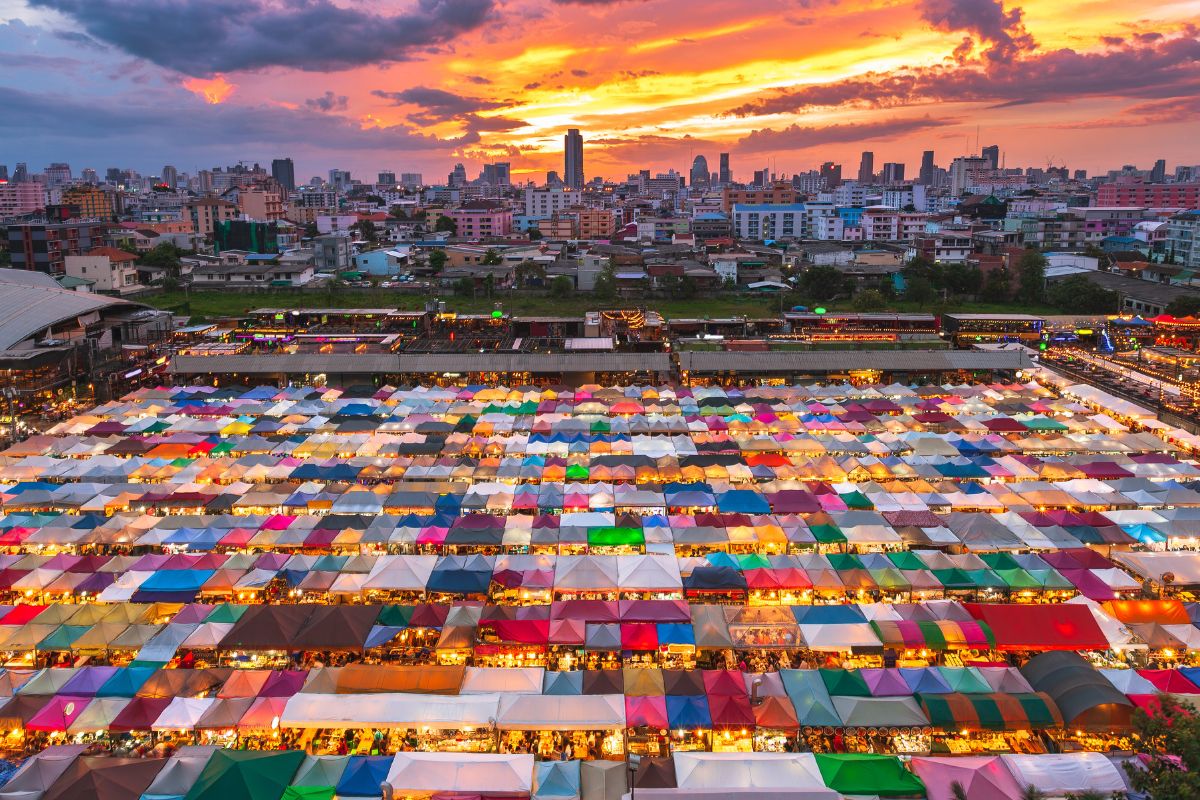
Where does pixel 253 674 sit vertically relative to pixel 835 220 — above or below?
below

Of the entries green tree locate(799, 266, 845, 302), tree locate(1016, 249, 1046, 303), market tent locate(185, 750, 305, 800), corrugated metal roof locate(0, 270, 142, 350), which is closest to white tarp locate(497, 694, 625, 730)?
market tent locate(185, 750, 305, 800)

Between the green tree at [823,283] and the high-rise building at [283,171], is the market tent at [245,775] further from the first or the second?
the high-rise building at [283,171]

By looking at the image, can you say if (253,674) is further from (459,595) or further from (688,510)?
(688,510)

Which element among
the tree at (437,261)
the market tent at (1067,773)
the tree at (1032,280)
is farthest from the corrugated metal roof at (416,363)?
the tree at (1032,280)

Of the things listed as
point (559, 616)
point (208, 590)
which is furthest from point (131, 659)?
point (559, 616)

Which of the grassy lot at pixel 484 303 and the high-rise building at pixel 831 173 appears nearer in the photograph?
the grassy lot at pixel 484 303

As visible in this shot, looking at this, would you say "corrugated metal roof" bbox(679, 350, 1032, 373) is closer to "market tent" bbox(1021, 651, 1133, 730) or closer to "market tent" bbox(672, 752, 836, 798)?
"market tent" bbox(1021, 651, 1133, 730)
